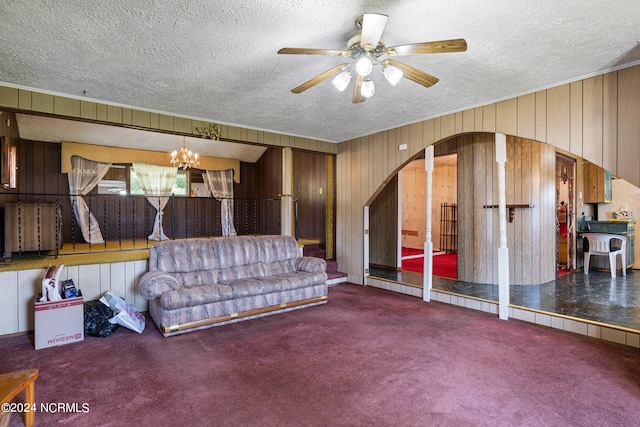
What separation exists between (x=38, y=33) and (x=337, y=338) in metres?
3.65

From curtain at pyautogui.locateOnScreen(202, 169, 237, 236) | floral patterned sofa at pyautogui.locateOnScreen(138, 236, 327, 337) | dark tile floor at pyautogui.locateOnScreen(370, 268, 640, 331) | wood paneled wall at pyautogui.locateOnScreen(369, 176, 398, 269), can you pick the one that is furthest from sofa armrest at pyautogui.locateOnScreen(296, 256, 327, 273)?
curtain at pyautogui.locateOnScreen(202, 169, 237, 236)

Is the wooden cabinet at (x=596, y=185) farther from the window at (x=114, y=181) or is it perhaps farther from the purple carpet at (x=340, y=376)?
the window at (x=114, y=181)

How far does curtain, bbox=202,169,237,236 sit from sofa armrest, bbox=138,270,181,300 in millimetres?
4643

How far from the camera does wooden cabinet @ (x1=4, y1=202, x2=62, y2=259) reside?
12.8 ft

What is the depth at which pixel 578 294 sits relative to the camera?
180 inches

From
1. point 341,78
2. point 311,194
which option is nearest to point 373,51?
point 341,78

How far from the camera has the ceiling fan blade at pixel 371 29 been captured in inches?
79.2

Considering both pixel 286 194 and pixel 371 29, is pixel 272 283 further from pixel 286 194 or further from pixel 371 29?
pixel 371 29

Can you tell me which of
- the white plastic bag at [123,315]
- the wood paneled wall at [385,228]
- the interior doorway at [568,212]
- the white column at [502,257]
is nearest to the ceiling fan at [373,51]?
the white column at [502,257]

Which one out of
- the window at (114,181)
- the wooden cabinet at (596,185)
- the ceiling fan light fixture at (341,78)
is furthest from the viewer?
the window at (114,181)

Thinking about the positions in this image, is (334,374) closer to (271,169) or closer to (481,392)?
(481,392)

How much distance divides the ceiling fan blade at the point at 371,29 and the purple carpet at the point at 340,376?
2454 millimetres

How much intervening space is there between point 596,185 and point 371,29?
738 cm

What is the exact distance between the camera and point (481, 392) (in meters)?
2.39
